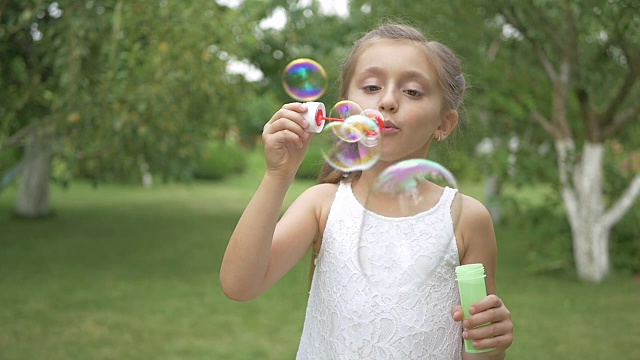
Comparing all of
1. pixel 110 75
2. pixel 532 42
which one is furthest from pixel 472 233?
pixel 532 42

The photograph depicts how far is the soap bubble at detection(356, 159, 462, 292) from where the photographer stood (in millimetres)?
1829

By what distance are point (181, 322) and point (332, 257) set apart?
4837 millimetres

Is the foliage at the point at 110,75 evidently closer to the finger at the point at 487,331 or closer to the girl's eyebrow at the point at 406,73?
the girl's eyebrow at the point at 406,73

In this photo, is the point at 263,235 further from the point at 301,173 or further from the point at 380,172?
the point at 301,173

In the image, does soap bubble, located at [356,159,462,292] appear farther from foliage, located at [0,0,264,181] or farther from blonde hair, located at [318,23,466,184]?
foliage, located at [0,0,264,181]

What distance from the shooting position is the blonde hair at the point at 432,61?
1840 millimetres

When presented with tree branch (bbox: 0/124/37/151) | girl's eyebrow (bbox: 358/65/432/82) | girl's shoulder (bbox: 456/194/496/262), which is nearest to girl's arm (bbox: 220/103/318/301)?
girl's eyebrow (bbox: 358/65/432/82)

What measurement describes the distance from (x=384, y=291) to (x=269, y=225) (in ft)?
1.03

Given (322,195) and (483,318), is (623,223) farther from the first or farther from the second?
(483,318)

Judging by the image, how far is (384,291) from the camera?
1.81 metres

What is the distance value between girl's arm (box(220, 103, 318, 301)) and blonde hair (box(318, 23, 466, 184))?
33 cm

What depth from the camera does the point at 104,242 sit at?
10914mm

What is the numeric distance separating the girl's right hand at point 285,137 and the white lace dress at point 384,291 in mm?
291

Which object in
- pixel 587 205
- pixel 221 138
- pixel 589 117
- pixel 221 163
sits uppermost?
pixel 589 117
